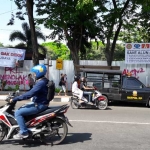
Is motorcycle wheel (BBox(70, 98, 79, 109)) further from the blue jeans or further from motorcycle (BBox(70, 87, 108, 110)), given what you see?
the blue jeans

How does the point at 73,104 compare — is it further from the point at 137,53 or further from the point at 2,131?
the point at 137,53

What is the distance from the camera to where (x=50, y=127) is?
20.7 ft

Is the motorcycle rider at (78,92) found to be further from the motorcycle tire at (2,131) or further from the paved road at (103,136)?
the motorcycle tire at (2,131)

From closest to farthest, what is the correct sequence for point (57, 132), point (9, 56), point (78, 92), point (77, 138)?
point (57, 132) < point (77, 138) < point (78, 92) < point (9, 56)

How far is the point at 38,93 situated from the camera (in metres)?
6.13

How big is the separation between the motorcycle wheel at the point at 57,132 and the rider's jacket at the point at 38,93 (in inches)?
19.7

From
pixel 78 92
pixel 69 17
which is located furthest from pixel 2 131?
pixel 69 17

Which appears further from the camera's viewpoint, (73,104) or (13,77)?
(13,77)

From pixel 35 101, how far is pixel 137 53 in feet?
45.0

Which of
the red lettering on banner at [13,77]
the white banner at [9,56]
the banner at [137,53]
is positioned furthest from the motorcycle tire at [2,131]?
the red lettering on banner at [13,77]

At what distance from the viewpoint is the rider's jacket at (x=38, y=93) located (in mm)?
6008

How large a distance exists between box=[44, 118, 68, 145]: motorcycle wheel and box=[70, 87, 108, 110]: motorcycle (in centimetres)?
639

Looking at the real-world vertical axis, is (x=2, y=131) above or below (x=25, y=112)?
below

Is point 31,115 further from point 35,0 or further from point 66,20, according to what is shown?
point 35,0
